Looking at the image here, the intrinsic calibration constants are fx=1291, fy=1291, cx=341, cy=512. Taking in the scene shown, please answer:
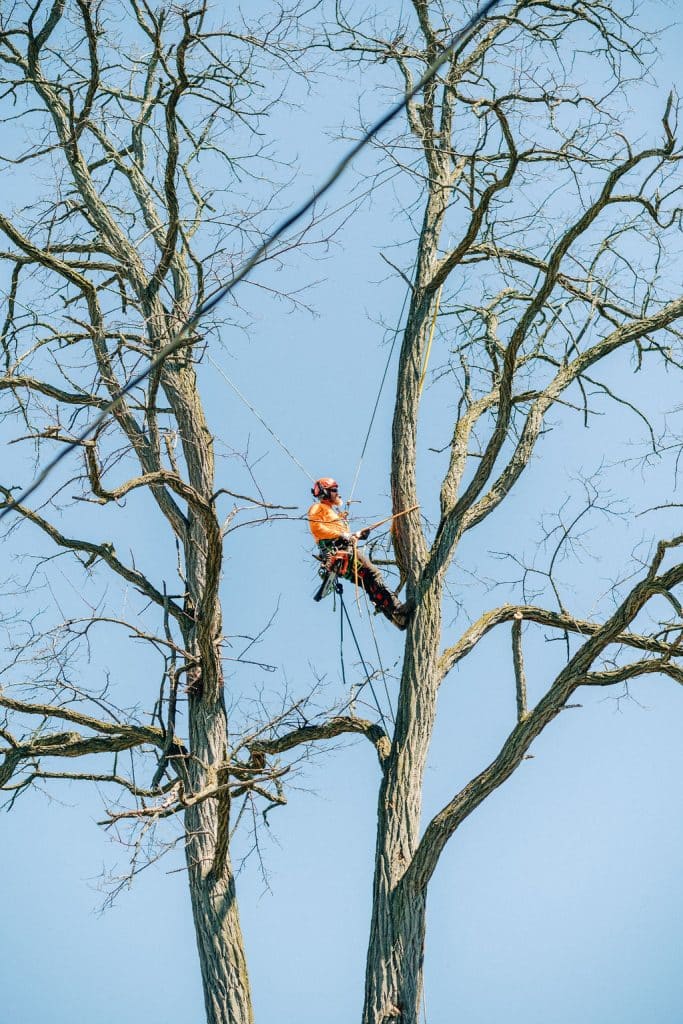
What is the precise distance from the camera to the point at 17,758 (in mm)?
9188

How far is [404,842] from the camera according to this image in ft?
28.3

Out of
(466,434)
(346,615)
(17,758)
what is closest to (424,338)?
(466,434)

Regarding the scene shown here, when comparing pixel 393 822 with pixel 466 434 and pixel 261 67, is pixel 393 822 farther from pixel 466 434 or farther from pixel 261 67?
pixel 261 67

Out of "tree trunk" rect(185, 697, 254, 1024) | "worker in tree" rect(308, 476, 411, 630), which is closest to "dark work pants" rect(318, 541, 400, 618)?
"worker in tree" rect(308, 476, 411, 630)

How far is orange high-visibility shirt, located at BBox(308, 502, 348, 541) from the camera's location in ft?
30.6

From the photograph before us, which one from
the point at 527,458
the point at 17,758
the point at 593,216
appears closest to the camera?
the point at 593,216

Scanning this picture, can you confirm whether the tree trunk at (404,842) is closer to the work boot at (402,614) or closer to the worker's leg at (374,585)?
the work boot at (402,614)

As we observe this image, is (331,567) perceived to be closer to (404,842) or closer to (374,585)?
(374,585)

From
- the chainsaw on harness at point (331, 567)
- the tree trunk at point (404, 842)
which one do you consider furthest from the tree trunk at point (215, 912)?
the chainsaw on harness at point (331, 567)

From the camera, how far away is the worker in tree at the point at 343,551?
933cm

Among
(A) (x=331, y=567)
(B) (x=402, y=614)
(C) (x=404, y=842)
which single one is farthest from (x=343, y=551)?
(C) (x=404, y=842)

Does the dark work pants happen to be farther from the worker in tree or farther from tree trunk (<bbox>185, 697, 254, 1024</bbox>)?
tree trunk (<bbox>185, 697, 254, 1024</bbox>)

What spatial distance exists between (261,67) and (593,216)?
144 inches

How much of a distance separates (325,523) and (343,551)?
0.24 meters
